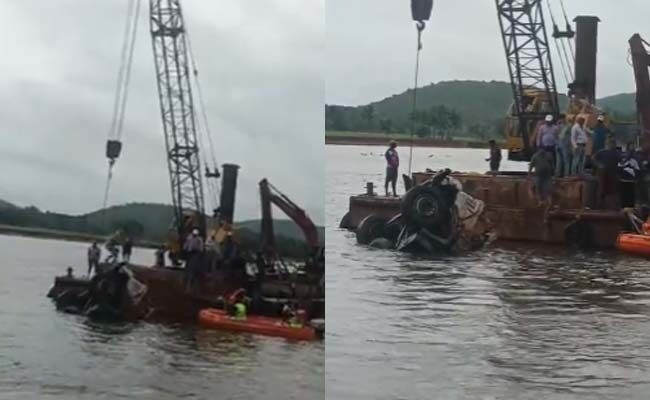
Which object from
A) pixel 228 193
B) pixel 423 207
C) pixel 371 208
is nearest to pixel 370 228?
pixel 371 208

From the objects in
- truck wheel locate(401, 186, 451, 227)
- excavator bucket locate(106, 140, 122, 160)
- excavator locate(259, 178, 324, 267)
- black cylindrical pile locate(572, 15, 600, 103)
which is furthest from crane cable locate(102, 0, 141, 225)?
black cylindrical pile locate(572, 15, 600, 103)

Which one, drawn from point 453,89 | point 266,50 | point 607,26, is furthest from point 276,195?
point 607,26

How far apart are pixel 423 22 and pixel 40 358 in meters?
2.19

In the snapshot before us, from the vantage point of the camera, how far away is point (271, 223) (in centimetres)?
429

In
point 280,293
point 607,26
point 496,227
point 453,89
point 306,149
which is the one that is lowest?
point 280,293

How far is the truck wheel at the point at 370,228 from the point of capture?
14.5ft

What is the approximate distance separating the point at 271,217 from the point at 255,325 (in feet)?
1.58

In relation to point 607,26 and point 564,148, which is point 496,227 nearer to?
point 564,148

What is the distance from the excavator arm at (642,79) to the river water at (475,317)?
59cm

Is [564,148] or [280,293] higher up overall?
[564,148]

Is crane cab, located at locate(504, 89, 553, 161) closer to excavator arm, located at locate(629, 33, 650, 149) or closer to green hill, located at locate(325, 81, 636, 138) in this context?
green hill, located at locate(325, 81, 636, 138)

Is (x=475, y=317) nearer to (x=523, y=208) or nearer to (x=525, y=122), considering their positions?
(x=523, y=208)

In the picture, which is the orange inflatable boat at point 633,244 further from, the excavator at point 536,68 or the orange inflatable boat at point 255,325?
the orange inflatable boat at point 255,325

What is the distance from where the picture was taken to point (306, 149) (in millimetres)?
4324
